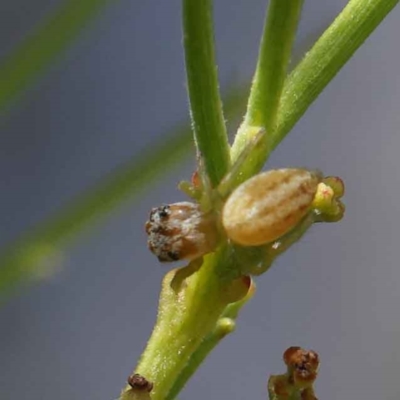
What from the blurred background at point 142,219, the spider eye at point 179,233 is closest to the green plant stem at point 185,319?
the spider eye at point 179,233

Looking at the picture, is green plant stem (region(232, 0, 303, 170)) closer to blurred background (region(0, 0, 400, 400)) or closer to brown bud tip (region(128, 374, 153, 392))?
brown bud tip (region(128, 374, 153, 392))

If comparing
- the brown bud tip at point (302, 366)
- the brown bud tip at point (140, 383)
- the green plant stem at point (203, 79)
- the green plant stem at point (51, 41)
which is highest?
the green plant stem at point (51, 41)

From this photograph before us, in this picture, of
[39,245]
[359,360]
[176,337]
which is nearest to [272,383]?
[176,337]

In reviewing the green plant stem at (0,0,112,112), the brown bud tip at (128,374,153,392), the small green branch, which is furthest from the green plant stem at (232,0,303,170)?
the green plant stem at (0,0,112,112)

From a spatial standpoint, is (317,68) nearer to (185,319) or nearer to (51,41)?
(185,319)

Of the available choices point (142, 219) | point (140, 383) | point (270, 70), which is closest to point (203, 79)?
point (270, 70)

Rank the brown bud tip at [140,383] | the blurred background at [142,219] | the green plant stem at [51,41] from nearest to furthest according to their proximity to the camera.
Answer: the brown bud tip at [140,383]
the green plant stem at [51,41]
the blurred background at [142,219]

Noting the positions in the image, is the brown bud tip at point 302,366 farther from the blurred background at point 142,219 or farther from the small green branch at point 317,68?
the blurred background at point 142,219
